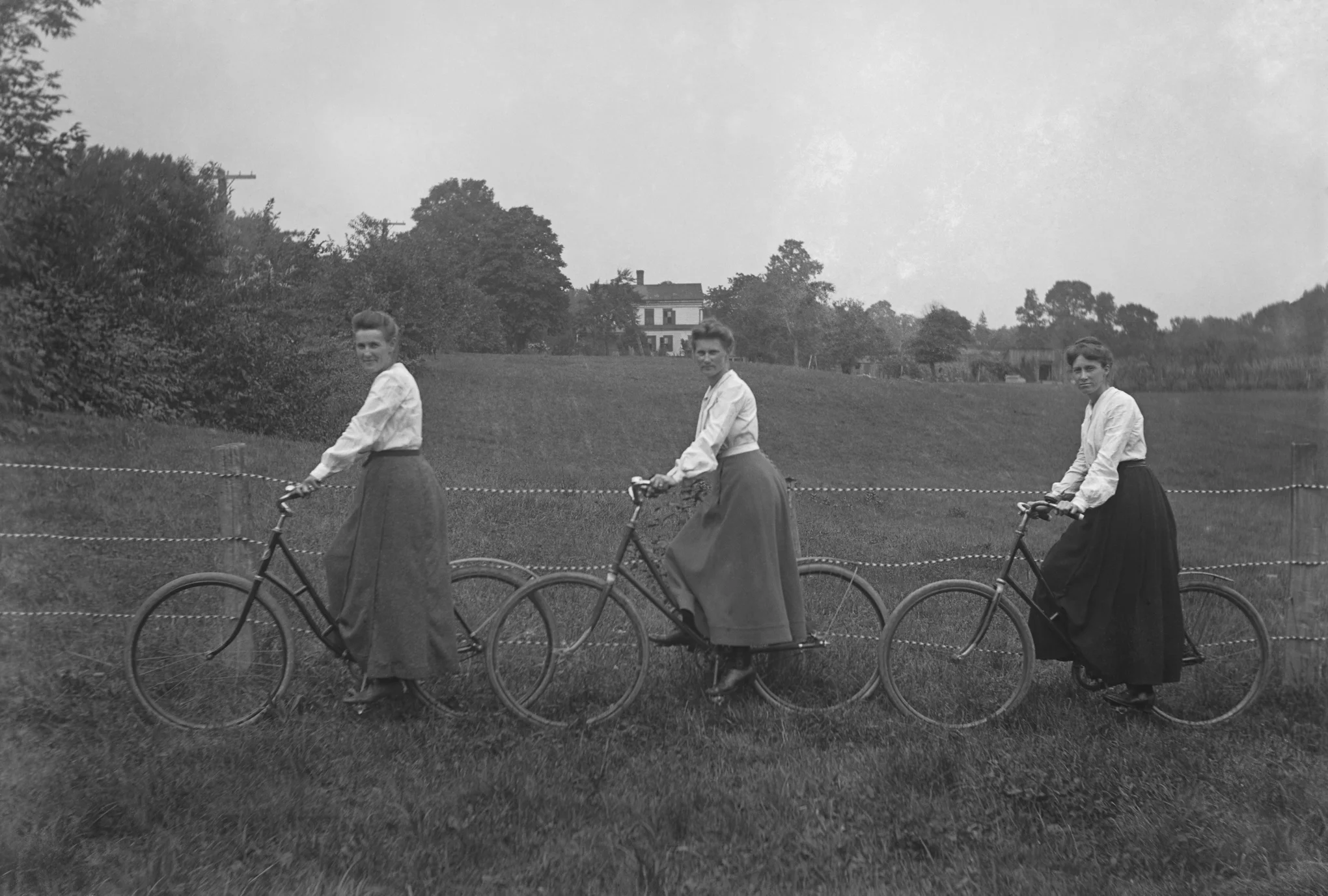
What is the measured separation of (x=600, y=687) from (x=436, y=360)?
2493 centimetres

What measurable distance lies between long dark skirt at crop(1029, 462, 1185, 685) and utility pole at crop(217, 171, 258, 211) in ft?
31.6

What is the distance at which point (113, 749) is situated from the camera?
15.7 ft

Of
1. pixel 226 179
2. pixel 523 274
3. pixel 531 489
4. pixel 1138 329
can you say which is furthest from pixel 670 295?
pixel 531 489

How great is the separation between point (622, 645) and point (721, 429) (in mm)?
1284

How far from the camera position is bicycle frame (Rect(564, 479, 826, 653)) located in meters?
5.31

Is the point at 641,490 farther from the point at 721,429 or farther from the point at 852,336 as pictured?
the point at 852,336

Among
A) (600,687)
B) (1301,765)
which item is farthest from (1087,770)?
(600,687)

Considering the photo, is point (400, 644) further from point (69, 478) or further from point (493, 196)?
point (493, 196)

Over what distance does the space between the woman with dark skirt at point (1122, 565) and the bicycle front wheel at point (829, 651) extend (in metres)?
1.08

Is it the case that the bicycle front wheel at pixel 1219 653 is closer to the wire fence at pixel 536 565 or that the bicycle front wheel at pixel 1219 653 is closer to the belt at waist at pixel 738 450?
the wire fence at pixel 536 565

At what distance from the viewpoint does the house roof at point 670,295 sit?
147 ft

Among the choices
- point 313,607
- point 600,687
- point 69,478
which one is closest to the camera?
point 600,687

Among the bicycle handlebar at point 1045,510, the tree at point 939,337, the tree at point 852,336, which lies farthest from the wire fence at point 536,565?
the tree at point 852,336

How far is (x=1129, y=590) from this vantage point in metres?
5.38
